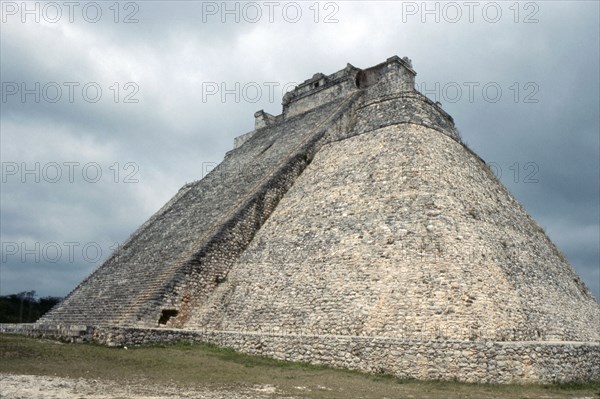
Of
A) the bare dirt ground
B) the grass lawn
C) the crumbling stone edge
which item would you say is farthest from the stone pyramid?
the bare dirt ground

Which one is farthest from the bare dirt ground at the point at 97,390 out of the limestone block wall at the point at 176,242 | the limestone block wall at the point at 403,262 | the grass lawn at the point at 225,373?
the limestone block wall at the point at 176,242

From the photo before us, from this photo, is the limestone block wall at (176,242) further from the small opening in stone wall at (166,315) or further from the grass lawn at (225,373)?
the grass lawn at (225,373)

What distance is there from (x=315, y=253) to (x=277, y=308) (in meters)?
1.71

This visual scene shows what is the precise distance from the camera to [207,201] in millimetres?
18703

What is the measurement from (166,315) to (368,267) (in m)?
5.62

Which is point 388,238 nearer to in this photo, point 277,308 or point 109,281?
point 277,308

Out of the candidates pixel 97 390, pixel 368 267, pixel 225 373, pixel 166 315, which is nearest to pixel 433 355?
pixel 368 267

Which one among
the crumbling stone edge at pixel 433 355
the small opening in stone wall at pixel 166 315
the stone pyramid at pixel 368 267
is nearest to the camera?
the crumbling stone edge at pixel 433 355

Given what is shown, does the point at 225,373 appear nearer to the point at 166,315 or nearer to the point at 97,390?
the point at 97,390

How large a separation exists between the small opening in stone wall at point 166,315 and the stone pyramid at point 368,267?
0.04 metres

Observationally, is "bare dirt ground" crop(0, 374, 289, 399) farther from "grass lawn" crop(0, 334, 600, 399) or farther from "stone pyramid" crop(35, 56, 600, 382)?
"stone pyramid" crop(35, 56, 600, 382)

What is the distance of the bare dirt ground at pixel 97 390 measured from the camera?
641cm

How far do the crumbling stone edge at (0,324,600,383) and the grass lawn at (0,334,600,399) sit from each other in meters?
0.20

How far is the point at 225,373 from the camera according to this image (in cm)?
921
